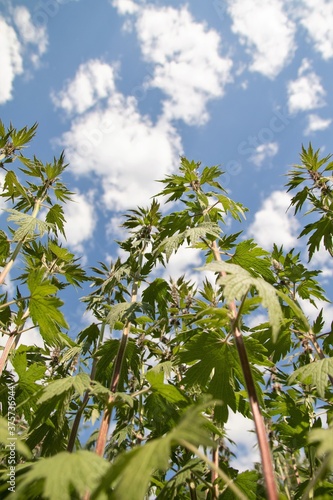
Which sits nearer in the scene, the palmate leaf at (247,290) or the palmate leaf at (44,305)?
the palmate leaf at (247,290)

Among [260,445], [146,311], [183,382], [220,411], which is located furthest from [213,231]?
[260,445]

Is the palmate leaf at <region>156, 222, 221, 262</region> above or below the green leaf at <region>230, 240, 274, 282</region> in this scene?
below

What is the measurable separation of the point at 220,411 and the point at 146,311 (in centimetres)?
89

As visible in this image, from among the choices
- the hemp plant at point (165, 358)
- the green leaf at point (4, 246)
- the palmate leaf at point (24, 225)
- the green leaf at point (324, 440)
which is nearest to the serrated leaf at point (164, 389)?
the hemp plant at point (165, 358)

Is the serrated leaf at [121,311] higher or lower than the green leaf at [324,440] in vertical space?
higher

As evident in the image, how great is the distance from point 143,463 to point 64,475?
319mm

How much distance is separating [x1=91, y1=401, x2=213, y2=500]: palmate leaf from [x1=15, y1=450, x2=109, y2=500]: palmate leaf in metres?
0.15

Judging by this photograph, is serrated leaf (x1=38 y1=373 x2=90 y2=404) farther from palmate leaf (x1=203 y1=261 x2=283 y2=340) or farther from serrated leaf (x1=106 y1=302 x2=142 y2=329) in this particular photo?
palmate leaf (x1=203 y1=261 x2=283 y2=340)

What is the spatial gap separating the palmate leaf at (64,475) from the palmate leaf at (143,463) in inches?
5.9

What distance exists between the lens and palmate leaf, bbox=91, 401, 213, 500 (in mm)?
1042

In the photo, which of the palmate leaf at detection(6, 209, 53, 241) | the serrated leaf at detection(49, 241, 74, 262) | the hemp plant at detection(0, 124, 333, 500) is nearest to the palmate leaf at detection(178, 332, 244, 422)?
the hemp plant at detection(0, 124, 333, 500)

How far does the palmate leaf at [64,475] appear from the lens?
1.14 m

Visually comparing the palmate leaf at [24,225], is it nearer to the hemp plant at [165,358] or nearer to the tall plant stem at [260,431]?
the hemp plant at [165,358]

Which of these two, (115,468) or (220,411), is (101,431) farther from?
(115,468)
